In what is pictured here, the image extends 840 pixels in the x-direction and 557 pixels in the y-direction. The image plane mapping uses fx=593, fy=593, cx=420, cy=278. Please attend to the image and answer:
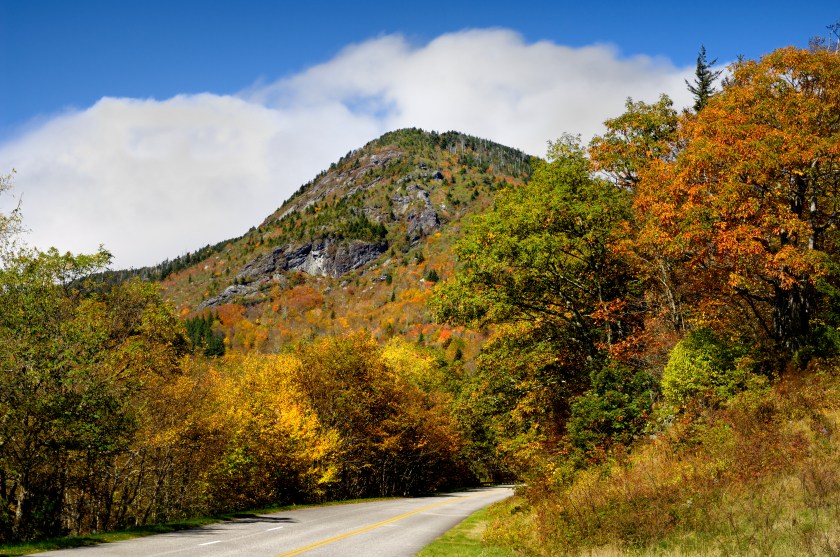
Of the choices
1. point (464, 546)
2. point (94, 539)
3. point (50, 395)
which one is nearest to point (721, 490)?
point (464, 546)

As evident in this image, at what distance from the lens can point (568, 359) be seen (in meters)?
27.7

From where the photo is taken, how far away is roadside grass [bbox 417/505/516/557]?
14969mm

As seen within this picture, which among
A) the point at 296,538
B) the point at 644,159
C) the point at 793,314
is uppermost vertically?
the point at 644,159

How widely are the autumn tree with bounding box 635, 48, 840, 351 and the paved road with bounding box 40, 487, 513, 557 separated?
42.5 feet

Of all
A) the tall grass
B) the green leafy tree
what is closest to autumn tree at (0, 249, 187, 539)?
the green leafy tree

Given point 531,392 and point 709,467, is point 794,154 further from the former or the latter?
point 531,392

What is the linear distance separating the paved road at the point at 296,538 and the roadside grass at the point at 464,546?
46 cm

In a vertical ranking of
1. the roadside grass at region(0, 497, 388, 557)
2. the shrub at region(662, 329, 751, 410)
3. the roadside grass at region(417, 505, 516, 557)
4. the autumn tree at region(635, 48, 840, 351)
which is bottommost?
the roadside grass at region(417, 505, 516, 557)

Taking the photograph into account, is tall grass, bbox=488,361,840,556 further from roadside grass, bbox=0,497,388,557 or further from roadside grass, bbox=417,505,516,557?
roadside grass, bbox=0,497,388,557

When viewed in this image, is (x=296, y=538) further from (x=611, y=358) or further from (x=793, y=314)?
(x=793, y=314)

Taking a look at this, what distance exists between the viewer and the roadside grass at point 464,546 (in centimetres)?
1497

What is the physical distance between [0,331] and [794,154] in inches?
997

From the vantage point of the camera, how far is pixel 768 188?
1894 cm

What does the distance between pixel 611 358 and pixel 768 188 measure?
832 cm
